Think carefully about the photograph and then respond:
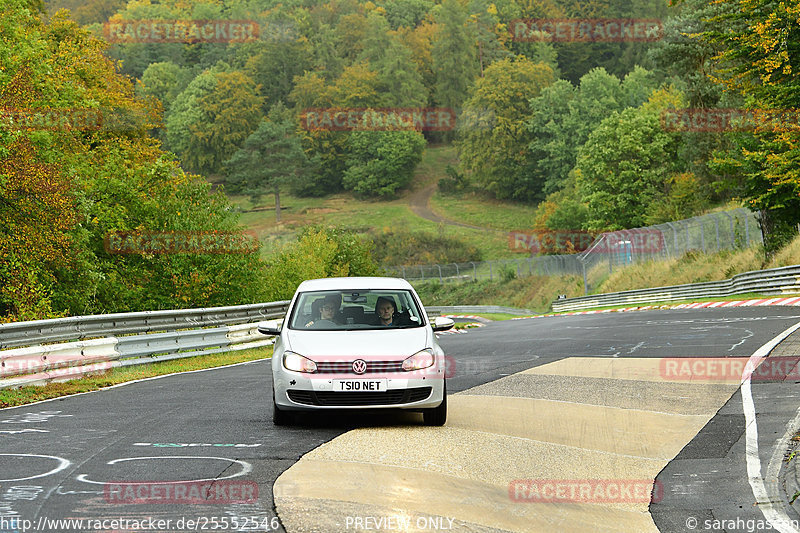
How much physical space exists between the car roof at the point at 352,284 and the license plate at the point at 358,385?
174 cm

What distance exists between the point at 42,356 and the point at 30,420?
4.39 metres

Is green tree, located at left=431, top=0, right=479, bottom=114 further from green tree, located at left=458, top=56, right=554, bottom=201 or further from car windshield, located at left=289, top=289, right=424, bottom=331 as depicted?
car windshield, located at left=289, top=289, right=424, bottom=331

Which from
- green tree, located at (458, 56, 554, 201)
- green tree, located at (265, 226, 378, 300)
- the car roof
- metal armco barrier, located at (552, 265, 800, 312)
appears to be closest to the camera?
the car roof

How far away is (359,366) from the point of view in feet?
31.9

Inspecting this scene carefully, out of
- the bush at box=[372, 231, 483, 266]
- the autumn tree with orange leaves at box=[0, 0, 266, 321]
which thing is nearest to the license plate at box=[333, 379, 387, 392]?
the autumn tree with orange leaves at box=[0, 0, 266, 321]

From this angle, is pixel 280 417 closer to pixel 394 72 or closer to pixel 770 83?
pixel 770 83

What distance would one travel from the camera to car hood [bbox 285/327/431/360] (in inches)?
387

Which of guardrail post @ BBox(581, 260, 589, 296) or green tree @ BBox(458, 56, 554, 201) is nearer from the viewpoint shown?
guardrail post @ BBox(581, 260, 589, 296)

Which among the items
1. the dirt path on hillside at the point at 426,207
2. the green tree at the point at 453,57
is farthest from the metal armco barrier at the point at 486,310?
the green tree at the point at 453,57

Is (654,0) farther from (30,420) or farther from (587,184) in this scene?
(30,420)

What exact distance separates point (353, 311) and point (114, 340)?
326 inches

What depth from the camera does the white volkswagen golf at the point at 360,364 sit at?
9.70 m

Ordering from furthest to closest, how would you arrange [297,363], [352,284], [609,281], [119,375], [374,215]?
[374,215] → [609,281] → [119,375] → [352,284] → [297,363]

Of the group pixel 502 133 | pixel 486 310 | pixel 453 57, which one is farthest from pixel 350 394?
pixel 453 57
